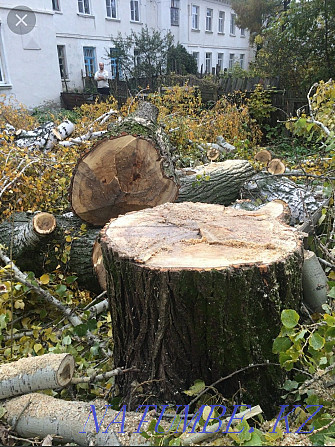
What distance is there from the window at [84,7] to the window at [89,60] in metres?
1.61

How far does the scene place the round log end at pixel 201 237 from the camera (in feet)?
5.75

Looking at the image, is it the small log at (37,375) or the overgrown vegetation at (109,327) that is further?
the small log at (37,375)

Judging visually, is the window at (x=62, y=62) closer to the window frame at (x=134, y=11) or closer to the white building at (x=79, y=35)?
the white building at (x=79, y=35)

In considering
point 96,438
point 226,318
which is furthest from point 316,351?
point 96,438

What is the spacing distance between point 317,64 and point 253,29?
920cm

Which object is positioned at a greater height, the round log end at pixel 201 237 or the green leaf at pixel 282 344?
the round log end at pixel 201 237

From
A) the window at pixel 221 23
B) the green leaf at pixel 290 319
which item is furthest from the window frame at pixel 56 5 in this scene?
the green leaf at pixel 290 319

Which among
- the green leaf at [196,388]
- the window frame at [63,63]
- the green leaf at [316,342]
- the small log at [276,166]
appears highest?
the window frame at [63,63]

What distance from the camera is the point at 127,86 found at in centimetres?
1302

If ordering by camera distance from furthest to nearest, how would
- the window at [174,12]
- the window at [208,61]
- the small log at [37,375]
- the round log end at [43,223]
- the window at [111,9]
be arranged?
the window at [208,61] → the window at [174,12] → the window at [111,9] → the round log end at [43,223] → the small log at [37,375]

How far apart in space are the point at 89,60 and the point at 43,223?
17.7m

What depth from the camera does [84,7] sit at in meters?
17.9

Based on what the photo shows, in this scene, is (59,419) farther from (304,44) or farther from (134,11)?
(134,11)

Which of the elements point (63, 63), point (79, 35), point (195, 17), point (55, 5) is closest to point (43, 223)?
point (63, 63)
